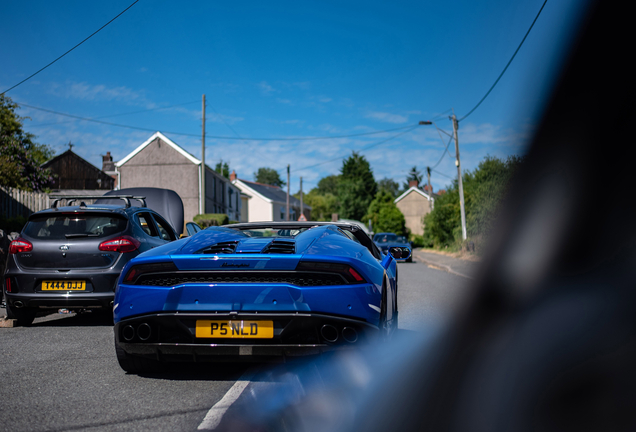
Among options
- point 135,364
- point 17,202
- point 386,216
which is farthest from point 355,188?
point 135,364

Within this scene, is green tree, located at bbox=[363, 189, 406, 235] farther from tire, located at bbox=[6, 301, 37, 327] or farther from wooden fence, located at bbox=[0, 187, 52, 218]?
tire, located at bbox=[6, 301, 37, 327]

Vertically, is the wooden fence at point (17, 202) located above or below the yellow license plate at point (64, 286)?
above

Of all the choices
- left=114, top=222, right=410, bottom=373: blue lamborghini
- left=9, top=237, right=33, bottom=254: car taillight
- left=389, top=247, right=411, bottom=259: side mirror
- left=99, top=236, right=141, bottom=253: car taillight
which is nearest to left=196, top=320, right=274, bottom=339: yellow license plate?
left=114, top=222, right=410, bottom=373: blue lamborghini

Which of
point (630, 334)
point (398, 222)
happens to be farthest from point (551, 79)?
point (398, 222)

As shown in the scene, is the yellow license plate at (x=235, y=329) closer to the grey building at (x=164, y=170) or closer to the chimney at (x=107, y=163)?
the grey building at (x=164, y=170)

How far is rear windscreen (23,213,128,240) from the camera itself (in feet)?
20.1

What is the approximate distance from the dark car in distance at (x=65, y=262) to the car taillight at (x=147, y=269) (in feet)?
8.86

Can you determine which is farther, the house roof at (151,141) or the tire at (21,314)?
the house roof at (151,141)

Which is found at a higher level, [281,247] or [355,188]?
[355,188]

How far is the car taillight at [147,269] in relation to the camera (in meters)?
3.33

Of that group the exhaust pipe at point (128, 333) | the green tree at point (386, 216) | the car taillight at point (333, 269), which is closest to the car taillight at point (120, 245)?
the exhaust pipe at point (128, 333)

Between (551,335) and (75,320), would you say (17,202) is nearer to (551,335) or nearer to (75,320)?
(75,320)

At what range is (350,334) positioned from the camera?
3129mm

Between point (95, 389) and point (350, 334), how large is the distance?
1.86 meters
